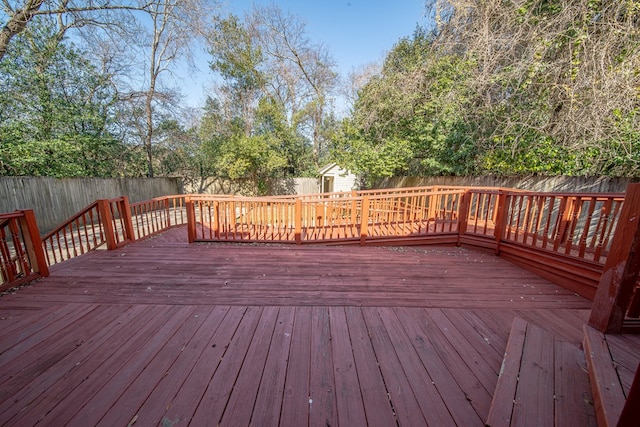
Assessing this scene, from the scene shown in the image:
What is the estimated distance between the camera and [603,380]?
1205 millimetres

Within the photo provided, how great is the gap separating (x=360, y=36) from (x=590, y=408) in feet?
41.1

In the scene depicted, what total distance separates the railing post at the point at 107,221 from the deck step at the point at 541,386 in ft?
16.6

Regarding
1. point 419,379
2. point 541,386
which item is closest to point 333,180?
point 419,379

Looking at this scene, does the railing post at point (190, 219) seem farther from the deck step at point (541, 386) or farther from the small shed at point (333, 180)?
the small shed at point (333, 180)

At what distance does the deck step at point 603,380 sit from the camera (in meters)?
1.06

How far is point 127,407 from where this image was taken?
1.25 metres

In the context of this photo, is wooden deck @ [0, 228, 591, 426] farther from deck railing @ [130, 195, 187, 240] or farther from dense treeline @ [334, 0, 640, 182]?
dense treeline @ [334, 0, 640, 182]

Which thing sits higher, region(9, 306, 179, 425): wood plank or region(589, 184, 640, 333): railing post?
region(589, 184, 640, 333): railing post

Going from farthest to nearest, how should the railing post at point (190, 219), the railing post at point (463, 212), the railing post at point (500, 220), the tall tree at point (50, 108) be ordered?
the tall tree at point (50, 108) → the railing post at point (190, 219) → the railing post at point (463, 212) → the railing post at point (500, 220)

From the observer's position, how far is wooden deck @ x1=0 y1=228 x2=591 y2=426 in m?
1.26

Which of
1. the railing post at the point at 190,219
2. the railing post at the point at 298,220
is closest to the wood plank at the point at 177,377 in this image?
the railing post at the point at 298,220

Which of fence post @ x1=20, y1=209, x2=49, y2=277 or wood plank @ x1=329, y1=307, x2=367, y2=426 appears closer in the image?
wood plank @ x1=329, y1=307, x2=367, y2=426

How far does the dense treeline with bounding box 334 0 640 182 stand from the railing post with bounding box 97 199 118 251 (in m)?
7.06

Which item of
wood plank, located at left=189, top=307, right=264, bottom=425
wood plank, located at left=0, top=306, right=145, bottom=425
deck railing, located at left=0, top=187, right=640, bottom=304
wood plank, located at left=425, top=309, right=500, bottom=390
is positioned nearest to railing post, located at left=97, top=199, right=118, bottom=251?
deck railing, located at left=0, top=187, right=640, bottom=304
